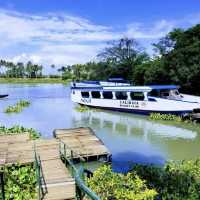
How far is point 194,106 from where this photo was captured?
23.4m

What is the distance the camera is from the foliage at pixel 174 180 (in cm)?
770

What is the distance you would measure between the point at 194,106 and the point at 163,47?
2275cm

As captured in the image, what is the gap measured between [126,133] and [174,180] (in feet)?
38.6

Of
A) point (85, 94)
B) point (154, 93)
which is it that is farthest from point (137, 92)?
point (85, 94)

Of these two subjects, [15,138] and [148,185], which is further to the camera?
[15,138]

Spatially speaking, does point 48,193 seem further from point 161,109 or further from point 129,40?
point 129,40

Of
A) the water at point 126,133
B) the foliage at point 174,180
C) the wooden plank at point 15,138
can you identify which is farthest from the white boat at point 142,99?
the foliage at point 174,180

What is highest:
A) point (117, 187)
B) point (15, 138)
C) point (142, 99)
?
point (142, 99)

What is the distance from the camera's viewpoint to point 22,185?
8.85 meters

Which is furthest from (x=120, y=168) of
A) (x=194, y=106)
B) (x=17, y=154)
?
(x=194, y=106)

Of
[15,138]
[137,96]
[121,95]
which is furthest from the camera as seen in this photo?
[121,95]

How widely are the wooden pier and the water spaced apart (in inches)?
46.1

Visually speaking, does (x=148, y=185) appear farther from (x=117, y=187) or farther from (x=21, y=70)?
(x=21, y=70)

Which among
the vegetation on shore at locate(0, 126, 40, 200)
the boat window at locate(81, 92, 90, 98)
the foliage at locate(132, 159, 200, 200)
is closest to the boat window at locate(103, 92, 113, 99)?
the boat window at locate(81, 92, 90, 98)
